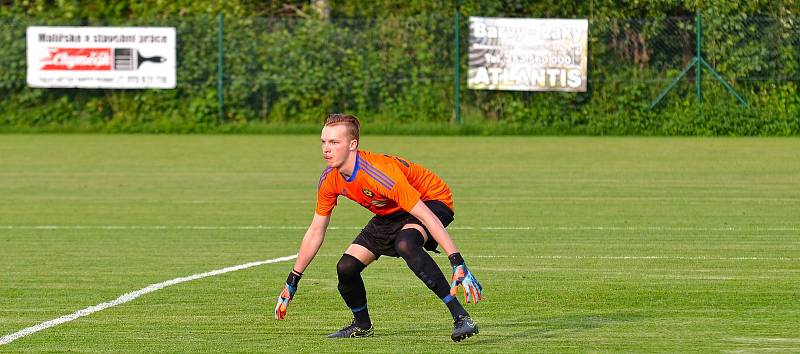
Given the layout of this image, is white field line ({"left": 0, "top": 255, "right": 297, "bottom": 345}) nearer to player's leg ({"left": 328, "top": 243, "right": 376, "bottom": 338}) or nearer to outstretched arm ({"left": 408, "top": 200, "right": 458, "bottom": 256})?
player's leg ({"left": 328, "top": 243, "right": 376, "bottom": 338})

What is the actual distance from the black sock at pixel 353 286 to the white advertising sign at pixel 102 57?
25850mm

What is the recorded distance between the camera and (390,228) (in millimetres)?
9297

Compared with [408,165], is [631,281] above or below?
below

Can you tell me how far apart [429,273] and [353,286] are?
0.63 m

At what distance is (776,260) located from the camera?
13.7m

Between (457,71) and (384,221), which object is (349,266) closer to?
(384,221)

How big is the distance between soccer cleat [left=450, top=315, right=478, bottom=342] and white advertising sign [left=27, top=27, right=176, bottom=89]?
26.5 m

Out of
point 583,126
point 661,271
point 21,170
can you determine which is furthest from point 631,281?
point 583,126

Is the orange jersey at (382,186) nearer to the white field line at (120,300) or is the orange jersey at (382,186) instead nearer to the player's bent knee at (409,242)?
the player's bent knee at (409,242)

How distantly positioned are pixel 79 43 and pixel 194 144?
4844mm

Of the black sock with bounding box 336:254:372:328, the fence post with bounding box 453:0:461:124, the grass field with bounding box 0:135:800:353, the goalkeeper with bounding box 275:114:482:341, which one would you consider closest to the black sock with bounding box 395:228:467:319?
the goalkeeper with bounding box 275:114:482:341

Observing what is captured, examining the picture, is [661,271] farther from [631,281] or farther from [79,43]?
[79,43]

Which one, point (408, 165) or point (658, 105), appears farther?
point (658, 105)

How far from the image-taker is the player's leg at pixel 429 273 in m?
9.05
